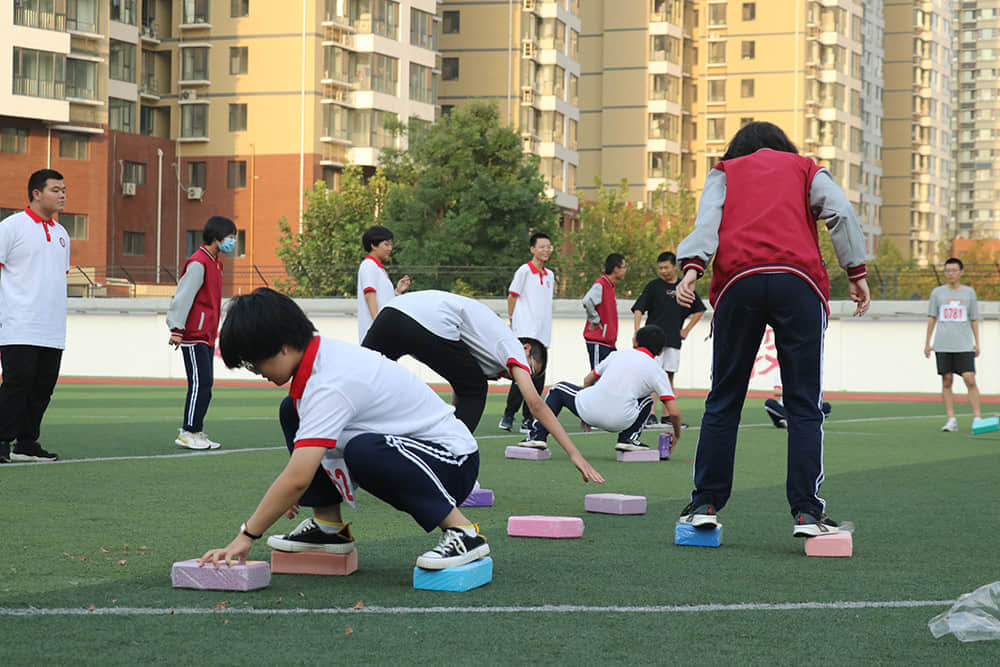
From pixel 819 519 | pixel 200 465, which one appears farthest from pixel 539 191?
pixel 819 519

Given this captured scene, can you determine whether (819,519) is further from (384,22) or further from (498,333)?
(384,22)

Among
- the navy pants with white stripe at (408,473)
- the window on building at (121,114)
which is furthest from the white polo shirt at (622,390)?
the window on building at (121,114)

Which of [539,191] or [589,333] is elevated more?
[539,191]

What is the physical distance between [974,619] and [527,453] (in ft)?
22.8

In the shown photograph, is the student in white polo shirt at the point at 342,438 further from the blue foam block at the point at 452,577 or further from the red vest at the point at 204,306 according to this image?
the red vest at the point at 204,306

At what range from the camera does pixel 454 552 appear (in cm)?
479

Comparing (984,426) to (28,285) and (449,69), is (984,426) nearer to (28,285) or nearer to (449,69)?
(28,285)

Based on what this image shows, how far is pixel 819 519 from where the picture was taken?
593 centimetres

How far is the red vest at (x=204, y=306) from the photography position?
10.9m

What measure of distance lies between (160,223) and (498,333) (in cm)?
5538

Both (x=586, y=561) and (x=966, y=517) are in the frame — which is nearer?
(x=586, y=561)

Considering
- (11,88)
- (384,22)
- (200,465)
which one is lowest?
(200,465)

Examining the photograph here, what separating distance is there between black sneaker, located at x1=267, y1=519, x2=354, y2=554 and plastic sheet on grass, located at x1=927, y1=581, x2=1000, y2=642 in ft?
7.31

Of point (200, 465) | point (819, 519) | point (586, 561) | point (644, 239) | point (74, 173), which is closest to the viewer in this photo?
point (586, 561)
